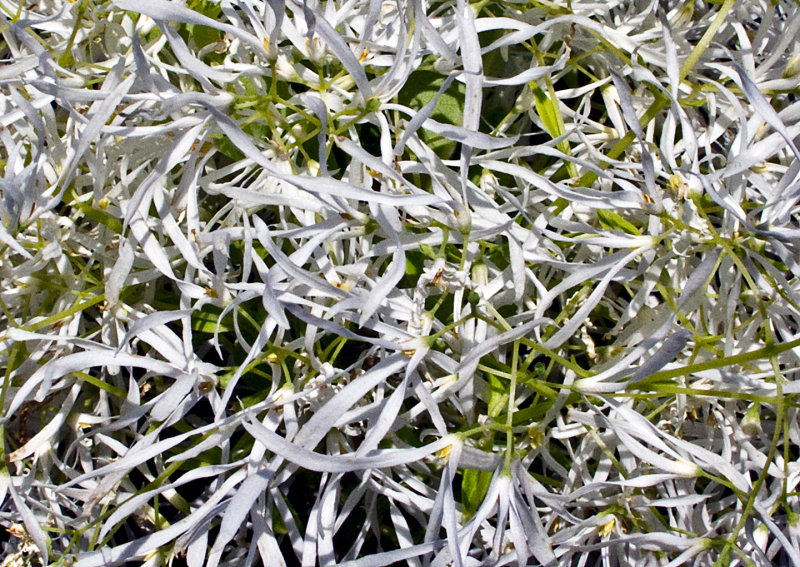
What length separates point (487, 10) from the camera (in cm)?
46

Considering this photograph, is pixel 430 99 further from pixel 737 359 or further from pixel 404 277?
pixel 737 359

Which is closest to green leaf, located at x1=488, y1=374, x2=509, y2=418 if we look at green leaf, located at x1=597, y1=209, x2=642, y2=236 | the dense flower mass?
the dense flower mass

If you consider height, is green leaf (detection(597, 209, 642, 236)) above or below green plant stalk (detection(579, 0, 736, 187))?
below

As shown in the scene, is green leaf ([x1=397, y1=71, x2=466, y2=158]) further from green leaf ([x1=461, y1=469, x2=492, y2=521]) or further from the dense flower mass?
green leaf ([x1=461, y1=469, x2=492, y2=521])

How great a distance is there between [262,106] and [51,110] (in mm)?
144

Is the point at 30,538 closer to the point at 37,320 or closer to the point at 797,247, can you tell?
the point at 37,320

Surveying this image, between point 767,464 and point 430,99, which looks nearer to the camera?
point 767,464

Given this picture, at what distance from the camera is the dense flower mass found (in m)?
0.39

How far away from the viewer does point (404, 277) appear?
1.51ft

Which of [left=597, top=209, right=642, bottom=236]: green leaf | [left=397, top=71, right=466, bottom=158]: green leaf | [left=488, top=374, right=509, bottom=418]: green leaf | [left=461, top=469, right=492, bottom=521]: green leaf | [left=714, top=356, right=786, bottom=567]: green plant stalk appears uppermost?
[left=397, top=71, right=466, bottom=158]: green leaf

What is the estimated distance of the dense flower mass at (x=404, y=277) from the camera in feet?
1.30

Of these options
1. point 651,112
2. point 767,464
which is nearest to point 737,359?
point 767,464

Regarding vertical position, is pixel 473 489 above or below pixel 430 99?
below

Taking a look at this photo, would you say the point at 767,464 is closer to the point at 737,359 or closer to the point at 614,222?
the point at 737,359
